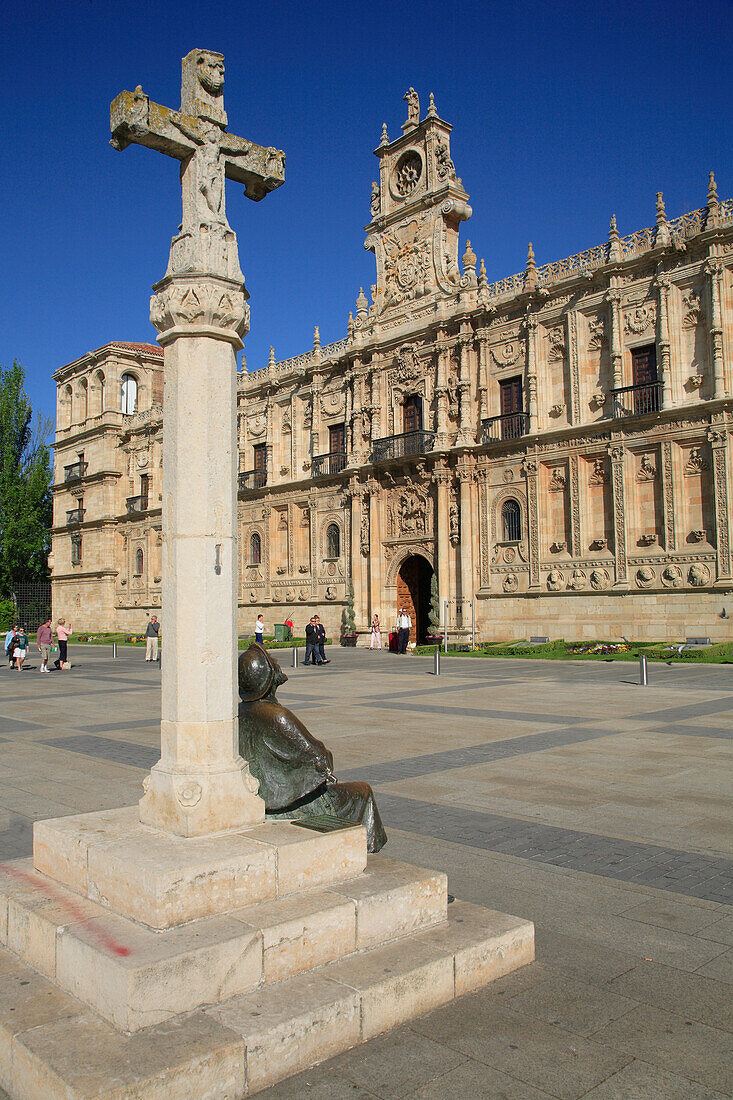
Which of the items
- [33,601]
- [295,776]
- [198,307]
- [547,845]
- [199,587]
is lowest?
[547,845]

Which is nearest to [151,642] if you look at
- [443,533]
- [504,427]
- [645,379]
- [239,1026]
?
[443,533]

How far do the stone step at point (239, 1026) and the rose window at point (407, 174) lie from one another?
3276 cm

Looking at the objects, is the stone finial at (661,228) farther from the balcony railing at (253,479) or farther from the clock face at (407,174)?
the balcony railing at (253,479)

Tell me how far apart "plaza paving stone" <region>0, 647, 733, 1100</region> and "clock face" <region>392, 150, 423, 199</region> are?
967 inches

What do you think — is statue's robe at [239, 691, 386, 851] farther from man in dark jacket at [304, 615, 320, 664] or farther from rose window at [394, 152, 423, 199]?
rose window at [394, 152, 423, 199]

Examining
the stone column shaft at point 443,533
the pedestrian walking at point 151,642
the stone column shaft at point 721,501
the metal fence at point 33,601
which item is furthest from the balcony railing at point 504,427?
the metal fence at point 33,601

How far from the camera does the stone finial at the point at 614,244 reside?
2527 centimetres

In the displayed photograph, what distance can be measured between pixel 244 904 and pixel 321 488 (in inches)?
1298

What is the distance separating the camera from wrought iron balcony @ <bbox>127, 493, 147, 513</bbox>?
158 feet

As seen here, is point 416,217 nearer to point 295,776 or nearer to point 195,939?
point 295,776

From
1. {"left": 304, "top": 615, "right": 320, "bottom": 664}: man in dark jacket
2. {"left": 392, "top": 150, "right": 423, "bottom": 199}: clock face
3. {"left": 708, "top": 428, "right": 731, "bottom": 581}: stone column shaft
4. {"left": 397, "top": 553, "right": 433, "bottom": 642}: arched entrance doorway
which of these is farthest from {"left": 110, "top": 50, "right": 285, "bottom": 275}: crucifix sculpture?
{"left": 392, "top": 150, "right": 423, "bottom": 199}: clock face

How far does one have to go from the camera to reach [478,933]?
376cm

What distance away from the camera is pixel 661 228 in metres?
24.2

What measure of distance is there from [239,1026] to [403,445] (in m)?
29.4
